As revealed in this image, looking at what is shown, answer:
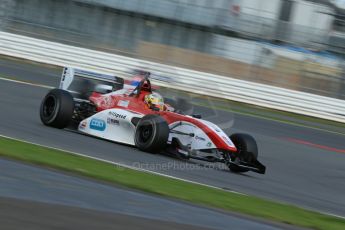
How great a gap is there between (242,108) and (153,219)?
15.5 m

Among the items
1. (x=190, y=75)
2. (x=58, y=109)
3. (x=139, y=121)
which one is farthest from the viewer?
(x=190, y=75)

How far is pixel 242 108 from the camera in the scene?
2177 centimetres

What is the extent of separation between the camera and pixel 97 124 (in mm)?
11680

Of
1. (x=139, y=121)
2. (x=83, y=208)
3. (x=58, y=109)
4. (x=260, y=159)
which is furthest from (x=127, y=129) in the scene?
(x=83, y=208)

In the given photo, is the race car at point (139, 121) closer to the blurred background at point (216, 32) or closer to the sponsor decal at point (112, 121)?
the sponsor decal at point (112, 121)

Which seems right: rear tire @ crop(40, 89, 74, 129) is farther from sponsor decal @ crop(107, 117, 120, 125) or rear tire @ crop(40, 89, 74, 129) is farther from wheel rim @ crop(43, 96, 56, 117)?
sponsor decal @ crop(107, 117, 120, 125)

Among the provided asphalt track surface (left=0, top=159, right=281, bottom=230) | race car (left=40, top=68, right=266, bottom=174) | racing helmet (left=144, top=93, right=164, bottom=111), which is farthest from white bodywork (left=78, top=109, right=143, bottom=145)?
asphalt track surface (left=0, top=159, right=281, bottom=230)

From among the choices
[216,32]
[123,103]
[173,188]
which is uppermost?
[216,32]

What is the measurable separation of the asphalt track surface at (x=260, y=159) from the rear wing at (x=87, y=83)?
774mm

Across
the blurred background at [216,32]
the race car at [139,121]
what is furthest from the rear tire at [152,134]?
the blurred background at [216,32]

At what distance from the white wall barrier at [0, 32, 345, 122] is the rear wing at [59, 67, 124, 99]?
9853mm

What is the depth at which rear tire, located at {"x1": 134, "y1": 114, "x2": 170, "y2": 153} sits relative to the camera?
10.6 meters

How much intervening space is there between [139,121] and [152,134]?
39 centimetres

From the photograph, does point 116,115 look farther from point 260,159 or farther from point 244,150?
point 260,159
